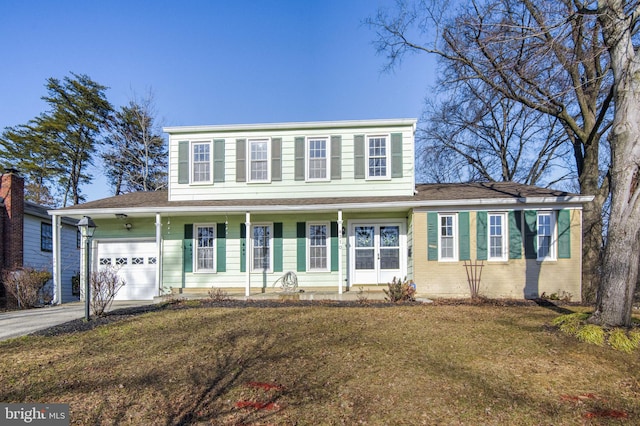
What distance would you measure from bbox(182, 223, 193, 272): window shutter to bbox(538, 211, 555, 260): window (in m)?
10.9

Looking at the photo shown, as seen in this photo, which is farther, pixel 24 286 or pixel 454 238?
pixel 24 286

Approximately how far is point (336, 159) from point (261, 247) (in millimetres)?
3852

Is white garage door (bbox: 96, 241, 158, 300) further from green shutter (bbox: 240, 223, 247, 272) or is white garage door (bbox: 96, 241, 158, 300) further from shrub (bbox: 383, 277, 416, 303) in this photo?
shrub (bbox: 383, 277, 416, 303)

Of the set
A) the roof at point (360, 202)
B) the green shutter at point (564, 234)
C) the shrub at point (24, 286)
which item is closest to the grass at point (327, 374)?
the green shutter at point (564, 234)

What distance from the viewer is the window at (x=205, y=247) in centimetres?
1363

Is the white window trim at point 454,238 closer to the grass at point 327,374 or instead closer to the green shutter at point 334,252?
the green shutter at point 334,252

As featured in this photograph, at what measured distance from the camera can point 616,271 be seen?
24.1 ft

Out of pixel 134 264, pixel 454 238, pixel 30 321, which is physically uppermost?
pixel 454 238

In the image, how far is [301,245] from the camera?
1339cm

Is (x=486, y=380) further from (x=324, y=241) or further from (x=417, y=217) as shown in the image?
(x=324, y=241)

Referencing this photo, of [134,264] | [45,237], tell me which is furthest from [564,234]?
[45,237]

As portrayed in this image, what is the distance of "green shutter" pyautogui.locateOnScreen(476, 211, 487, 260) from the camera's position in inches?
476

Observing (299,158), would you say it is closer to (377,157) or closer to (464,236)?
(377,157)

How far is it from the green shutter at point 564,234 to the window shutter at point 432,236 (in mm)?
3551
